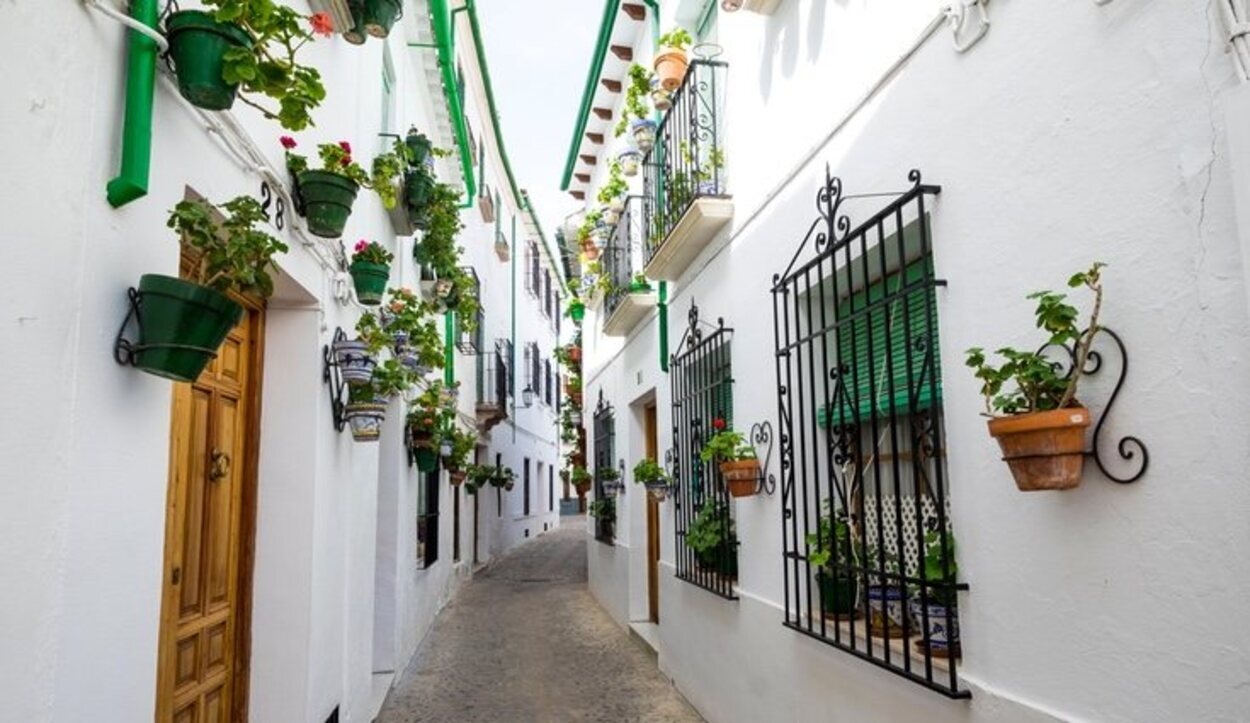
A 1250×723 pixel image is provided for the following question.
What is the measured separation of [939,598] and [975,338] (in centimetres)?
93

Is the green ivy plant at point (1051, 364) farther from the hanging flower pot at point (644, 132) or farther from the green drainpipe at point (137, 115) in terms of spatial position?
the hanging flower pot at point (644, 132)

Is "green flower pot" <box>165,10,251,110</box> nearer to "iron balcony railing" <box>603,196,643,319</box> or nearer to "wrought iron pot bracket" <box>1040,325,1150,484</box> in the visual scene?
"wrought iron pot bracket" <box>1040,325,1150,484</box>

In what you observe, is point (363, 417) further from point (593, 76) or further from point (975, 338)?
point (593, 76)

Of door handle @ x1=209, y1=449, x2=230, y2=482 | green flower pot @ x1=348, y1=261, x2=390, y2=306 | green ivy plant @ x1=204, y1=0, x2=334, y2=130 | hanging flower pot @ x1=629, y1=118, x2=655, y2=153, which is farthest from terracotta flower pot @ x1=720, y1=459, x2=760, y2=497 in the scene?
hanging flower pot @ x1=629, y1=118, x2=655, y2=153

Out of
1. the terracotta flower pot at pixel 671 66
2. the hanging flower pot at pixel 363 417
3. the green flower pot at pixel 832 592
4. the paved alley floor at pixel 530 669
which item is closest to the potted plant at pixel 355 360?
the hanging flower pot at pixel 363 417

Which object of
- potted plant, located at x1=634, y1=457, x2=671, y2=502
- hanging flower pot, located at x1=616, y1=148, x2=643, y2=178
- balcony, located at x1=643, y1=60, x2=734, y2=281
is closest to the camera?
balcony, located at x1=643, y1=60, x2=734, y2=281

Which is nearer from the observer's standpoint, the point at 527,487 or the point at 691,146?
the point at 691,146

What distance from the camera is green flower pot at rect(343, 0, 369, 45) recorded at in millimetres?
4383

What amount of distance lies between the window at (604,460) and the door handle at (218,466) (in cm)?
666

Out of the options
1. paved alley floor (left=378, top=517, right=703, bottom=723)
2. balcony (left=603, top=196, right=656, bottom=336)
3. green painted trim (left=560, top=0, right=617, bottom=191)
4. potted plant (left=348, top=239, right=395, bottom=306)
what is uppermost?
green painted trim (left=560, top=0, right=617, bottom=191)

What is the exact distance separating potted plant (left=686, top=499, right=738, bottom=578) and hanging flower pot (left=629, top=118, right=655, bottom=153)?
328 cm

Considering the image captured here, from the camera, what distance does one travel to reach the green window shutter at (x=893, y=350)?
9.64 feet

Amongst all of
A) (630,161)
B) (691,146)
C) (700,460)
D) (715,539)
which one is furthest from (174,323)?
(630,161)

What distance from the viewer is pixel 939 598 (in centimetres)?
288
